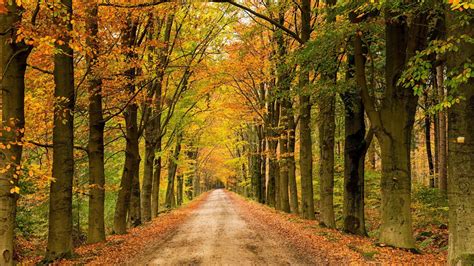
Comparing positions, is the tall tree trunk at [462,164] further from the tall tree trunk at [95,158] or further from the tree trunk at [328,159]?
the tall tree trunk at [95,158]

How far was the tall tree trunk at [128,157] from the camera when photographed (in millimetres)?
14661

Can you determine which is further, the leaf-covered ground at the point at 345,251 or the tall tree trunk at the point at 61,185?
the tall tree trunk at the point at 61,185

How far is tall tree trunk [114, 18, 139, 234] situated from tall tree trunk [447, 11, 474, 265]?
10411 millimetres

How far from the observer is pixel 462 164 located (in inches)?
286

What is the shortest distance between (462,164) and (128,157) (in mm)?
12422

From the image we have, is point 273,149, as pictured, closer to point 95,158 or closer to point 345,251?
point 95,158

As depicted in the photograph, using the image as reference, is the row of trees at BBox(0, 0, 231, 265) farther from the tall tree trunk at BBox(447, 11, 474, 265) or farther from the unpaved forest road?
the tall tree trunk at BBox(447, 11, 474, 265)

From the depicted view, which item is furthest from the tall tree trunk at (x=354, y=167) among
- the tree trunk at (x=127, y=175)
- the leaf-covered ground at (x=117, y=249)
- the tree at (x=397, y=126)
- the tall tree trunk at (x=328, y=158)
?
the tree trunk at (x=127, y=175)

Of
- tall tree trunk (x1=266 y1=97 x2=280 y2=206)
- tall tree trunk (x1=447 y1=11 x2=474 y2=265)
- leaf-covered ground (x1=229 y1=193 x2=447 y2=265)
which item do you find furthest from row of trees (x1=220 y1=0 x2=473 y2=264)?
tall tree trunk (x1=266 y1=97 x2=280 y2=206)

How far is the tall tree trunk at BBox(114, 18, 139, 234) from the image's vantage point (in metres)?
14.7

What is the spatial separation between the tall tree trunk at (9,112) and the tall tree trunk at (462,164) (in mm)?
8225

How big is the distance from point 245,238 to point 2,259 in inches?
284

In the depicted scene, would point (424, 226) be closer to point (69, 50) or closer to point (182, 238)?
point (182, 238)

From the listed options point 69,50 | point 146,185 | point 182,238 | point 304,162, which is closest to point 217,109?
point 146,185
